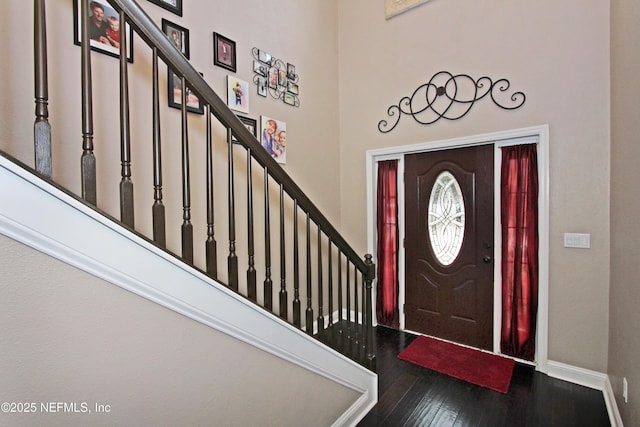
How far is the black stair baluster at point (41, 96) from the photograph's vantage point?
0.77 m

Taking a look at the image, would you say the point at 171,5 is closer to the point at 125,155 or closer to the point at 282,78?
the point at 282,78

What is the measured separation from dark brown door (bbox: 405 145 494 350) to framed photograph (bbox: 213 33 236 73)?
1.98 meters

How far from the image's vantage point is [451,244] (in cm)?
296

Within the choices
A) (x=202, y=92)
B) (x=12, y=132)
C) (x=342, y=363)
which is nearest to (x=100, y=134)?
(x=12, y=132)

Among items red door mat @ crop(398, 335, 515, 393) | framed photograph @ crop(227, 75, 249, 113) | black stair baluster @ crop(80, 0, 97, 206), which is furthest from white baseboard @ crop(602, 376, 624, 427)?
framed photograph @ crop(227, 75, 249, 113)

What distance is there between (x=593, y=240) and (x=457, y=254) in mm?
1019

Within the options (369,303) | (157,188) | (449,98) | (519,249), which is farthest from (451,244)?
(157,188)

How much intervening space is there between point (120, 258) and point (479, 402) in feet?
8.22

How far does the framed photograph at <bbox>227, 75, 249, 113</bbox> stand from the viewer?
2.24m

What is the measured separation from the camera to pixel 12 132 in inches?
51.1

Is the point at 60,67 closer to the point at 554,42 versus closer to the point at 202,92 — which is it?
the point at 202,92

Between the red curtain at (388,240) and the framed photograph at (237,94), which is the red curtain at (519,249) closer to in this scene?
the red curtain at (388,240)

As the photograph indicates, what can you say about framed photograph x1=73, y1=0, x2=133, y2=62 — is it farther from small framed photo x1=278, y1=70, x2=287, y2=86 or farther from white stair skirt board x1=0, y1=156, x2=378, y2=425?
small framed photo x1=278, y1=70, x2=287, y2=86

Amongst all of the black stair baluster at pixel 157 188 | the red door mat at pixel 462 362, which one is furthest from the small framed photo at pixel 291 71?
the red door mat at pixel 462 362
